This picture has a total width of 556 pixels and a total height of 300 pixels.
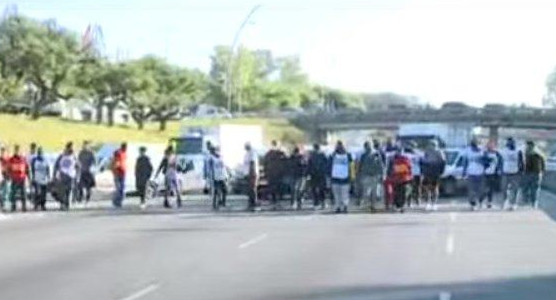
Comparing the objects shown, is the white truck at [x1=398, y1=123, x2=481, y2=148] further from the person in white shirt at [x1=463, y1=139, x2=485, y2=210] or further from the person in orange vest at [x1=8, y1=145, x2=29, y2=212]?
the person in orange vest at [x1=8, y1=145, x2=29, y2=212]

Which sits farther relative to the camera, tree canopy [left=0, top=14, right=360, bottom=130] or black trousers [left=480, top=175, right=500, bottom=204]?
tree canopy [left=0, top=14, right=360, bottom=130]

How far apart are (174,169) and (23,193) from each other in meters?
4.22

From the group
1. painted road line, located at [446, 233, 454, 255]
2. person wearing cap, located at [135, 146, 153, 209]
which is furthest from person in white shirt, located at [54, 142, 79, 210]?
painted road line, located at [446, 233, 454, 255]

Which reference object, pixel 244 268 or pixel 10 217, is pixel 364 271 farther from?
pixel 10 217

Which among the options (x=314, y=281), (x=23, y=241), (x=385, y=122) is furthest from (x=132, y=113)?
(x=314, y=281)

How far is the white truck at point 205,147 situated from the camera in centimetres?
4681

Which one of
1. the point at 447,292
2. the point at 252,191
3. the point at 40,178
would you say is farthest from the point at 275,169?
the point at 447,292

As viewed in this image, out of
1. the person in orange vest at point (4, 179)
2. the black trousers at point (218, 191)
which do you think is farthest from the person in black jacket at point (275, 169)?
the person in orange vest at point (4, 179)

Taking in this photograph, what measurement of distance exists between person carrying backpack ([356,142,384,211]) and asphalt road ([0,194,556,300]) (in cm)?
178

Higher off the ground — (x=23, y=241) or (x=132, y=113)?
(x=132, y=113)

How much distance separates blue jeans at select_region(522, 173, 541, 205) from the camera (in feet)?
107

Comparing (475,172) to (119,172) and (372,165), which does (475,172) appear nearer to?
(372,165)

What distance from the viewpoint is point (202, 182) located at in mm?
46281

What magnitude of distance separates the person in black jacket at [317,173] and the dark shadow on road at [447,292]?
17.2 meters
